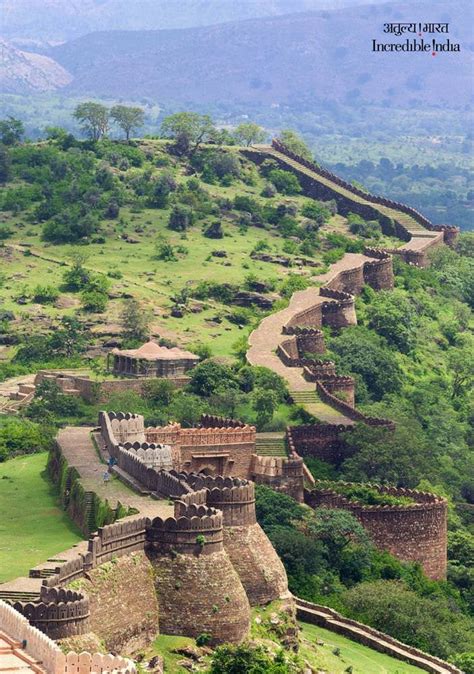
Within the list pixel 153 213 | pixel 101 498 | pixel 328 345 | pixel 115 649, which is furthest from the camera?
pixel 153 213

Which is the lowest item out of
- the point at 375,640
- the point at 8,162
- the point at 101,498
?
the point at 375,640

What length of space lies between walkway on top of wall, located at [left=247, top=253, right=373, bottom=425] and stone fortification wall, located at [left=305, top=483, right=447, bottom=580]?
961cm

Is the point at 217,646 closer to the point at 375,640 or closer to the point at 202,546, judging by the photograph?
the point at 202,546

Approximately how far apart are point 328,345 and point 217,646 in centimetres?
5451

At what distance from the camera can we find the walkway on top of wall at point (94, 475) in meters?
66.9

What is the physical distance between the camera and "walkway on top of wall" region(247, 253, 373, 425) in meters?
97.1

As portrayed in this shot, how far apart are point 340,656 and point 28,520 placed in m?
11.2

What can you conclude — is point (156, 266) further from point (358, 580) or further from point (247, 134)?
point (358, 580)

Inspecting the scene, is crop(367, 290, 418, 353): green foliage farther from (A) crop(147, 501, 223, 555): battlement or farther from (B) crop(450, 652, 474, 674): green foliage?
(A) crop(147, 501, 223, 555): battlement

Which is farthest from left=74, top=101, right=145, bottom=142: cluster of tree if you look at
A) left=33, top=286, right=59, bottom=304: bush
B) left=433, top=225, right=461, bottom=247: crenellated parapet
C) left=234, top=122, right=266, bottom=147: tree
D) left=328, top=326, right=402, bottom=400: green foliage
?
left=328, top=326, right=402, bottom=400: green foliage

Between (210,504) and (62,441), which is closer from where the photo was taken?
(210,504)

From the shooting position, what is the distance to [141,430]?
81500 mm

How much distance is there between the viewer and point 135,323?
393 ft

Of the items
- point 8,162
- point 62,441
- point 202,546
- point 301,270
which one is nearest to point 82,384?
point 62,441
